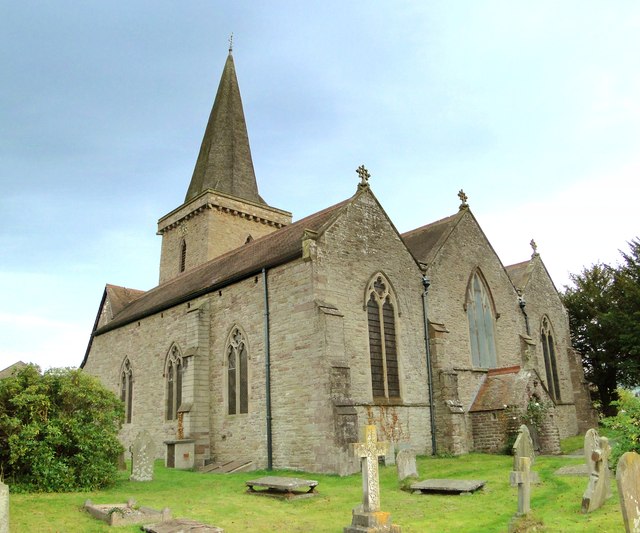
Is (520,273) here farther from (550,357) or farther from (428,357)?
(428,357)

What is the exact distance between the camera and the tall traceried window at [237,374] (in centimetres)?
2062

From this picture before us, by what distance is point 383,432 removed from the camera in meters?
19.0

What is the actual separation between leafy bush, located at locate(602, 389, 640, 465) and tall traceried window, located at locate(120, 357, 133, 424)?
2199cm

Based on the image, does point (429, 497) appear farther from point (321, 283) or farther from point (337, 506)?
point (321, 283)

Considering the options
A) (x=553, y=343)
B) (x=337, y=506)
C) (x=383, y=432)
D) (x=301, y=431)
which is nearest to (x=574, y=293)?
(x=553, y=343)

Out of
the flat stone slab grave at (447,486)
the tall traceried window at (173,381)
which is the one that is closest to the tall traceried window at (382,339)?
the flat stone slab grave at (447,486)

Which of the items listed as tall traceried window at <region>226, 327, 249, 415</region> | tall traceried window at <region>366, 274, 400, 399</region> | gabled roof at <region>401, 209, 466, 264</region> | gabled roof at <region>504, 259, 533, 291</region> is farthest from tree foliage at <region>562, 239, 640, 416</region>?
tall traceried window at <region>226, 327, 249, 415</region>

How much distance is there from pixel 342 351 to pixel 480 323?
9.59 metres

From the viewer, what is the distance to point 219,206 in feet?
124

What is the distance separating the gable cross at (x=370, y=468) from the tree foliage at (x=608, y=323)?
23441mm

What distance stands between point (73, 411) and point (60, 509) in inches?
172

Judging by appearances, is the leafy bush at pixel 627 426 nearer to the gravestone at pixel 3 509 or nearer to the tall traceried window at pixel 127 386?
the gravestone at pixel 3 509

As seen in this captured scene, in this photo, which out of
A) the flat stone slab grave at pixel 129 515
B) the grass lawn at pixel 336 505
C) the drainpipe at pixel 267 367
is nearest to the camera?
the grass lawn at pixel 336 505

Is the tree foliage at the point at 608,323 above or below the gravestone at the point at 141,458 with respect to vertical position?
above
